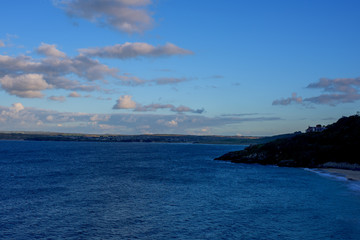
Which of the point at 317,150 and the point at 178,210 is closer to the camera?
the point at 178,210

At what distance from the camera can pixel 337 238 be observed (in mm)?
33094

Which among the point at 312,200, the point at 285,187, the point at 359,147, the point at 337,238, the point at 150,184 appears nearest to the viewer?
the point at 337,238

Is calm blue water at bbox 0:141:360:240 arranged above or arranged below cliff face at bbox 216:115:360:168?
below

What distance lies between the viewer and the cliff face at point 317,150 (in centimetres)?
10669

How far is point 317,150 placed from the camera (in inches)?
4518

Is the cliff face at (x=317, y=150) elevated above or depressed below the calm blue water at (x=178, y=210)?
above

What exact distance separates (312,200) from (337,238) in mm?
20610

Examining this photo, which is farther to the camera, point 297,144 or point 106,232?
point 297,144

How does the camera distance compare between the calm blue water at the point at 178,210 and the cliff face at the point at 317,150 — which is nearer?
the calm blue water at the point at 178,210

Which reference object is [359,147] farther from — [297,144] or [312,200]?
[312,200]

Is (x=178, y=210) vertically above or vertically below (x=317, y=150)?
below

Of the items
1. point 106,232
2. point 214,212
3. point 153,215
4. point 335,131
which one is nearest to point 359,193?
point 214,212

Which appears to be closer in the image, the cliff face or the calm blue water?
the calm blue water

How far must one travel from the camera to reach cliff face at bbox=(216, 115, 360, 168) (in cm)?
10669
